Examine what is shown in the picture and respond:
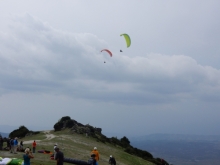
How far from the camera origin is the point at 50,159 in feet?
105

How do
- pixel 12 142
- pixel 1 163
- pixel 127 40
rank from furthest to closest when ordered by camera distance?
pixel 127 40 < pixel 12 142 < pixel 1 163

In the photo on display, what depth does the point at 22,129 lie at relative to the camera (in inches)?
3024

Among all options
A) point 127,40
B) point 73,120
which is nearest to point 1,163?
point 127,40

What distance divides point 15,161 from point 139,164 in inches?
1092

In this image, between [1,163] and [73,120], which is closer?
[1,163]

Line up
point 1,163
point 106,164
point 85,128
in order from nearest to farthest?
1. point 1,163
2. point 106,164
3. point 85,128

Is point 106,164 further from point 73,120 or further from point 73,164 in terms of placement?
point 73,120

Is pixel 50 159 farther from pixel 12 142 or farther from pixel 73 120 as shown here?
pixel 73 120

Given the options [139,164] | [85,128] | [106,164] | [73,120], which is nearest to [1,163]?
[106,164]

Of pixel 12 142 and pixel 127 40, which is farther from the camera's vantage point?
pixel 127 40

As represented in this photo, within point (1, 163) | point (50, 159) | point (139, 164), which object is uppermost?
point (139, 164)

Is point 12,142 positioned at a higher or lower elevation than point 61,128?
lower

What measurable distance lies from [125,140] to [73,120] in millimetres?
14896

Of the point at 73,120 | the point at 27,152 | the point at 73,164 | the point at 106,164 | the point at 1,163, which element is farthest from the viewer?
the point at 73,120
